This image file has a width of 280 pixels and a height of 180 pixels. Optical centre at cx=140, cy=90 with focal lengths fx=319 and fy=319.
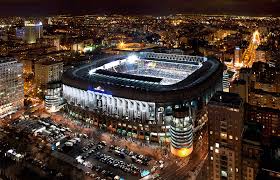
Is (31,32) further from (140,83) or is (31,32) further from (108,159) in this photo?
(108,159)

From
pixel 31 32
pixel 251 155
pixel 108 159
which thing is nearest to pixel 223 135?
pixel 251 155

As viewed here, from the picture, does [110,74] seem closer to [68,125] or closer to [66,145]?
[68,125]

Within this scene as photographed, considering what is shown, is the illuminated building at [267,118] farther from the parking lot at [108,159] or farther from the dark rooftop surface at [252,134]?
the parking lot at [108,159]

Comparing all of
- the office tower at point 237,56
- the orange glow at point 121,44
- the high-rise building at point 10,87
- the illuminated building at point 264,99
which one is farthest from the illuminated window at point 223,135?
the orange glow at point 121,44

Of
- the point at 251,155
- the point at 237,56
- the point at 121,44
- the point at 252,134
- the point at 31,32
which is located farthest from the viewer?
the point at 31,32

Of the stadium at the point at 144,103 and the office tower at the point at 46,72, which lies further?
the office tower at the point at 46,72

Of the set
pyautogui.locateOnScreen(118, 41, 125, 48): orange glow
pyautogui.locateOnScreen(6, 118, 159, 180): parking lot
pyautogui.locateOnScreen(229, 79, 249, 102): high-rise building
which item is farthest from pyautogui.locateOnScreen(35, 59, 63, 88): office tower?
pyautogui.locateOnScreen(118, 41, 125, 48): orange glow
